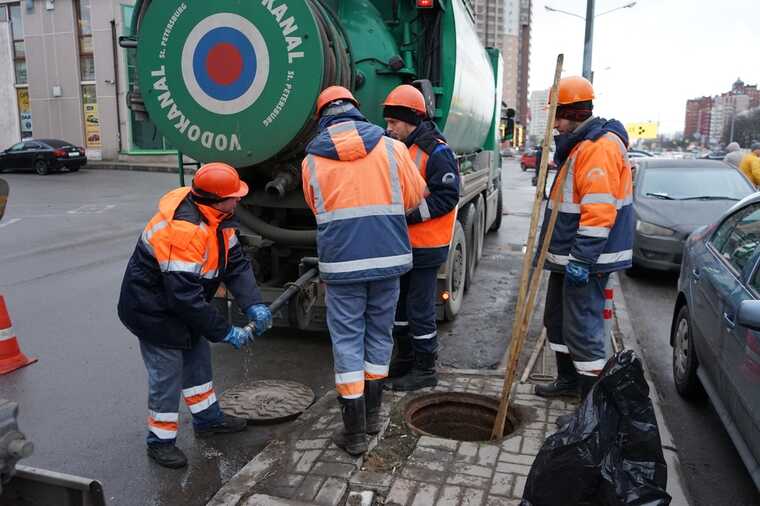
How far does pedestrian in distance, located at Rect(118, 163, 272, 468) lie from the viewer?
333 centimetres

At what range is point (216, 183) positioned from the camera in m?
3.39

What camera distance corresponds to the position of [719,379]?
3.65 meters

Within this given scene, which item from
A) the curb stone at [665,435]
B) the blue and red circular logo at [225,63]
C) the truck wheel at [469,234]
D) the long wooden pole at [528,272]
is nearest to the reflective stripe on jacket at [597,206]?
the long wooden pole at [528,272]

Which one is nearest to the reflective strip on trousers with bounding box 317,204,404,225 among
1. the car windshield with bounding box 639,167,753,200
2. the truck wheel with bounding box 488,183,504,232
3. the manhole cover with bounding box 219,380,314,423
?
the manhole cover with bounding box 219,380,314,423

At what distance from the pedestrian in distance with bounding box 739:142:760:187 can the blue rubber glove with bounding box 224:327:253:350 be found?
9824 mm

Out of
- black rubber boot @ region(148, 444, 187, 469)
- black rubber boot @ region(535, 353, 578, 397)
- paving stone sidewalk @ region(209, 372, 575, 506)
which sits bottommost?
black rubber boot @ region(148, 444, 187, 469)

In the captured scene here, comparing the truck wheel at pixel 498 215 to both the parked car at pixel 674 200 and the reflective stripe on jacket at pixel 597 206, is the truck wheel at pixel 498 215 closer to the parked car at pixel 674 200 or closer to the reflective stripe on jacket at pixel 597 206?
the parked car at pixel 674 200

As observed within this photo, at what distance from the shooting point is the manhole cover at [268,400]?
4.28 metres

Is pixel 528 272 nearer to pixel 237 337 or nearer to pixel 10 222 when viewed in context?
pixel 237 337

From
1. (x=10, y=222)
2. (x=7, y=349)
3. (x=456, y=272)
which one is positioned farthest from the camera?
(x=10, y=222)

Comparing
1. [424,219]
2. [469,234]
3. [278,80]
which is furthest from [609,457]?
[469,234]

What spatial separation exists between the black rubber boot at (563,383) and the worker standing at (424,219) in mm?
712

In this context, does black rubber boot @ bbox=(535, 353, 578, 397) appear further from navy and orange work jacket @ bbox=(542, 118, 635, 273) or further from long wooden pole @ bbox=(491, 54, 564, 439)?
navy and orange work jacket @ bbox=(542, 118, 635, 273)

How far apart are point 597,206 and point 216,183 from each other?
2.08 metres
